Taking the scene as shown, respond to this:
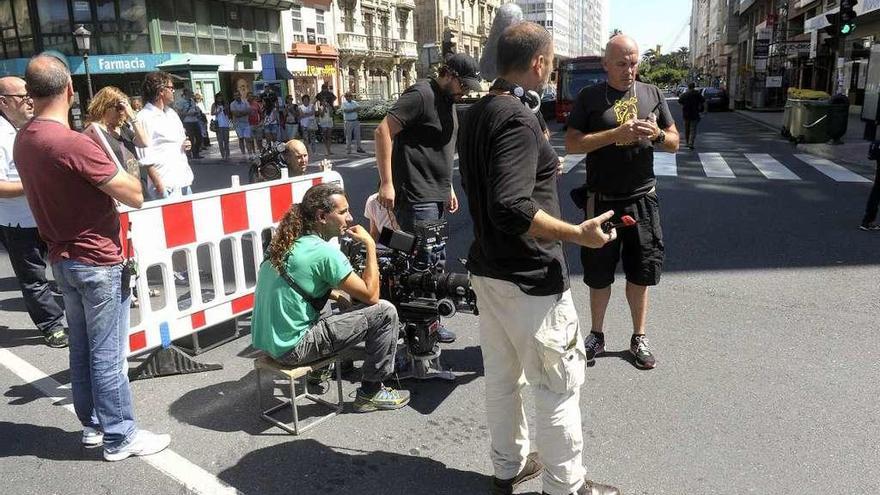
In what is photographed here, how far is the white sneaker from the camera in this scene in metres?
3.17

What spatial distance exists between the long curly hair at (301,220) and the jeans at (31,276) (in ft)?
8.73

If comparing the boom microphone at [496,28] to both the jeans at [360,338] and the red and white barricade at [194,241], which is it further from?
the red and white barricade at [194,241]

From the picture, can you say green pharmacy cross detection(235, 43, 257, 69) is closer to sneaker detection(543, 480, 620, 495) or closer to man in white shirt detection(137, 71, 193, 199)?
man in white shirt detection(137, 71, 193, 199)

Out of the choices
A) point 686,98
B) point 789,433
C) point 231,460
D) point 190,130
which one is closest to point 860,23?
point 686,98

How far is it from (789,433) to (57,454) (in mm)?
3739

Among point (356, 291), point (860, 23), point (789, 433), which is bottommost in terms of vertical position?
point (789, 433)

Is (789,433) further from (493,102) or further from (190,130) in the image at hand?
(190,130)

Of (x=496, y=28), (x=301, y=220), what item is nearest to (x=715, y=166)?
(x=496, y=28)

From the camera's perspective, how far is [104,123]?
488 cm

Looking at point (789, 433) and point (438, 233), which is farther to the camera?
point (438, 233)

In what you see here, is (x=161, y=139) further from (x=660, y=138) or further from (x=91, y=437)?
(x=660, y=138)

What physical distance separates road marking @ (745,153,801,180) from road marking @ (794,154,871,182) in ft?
1.89

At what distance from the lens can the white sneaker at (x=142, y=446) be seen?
10.4ft

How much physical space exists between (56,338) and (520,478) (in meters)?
3.83
